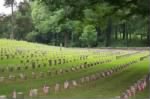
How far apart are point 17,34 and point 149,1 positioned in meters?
70.2

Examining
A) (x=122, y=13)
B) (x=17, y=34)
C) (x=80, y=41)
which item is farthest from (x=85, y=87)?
(x=17, y=34)

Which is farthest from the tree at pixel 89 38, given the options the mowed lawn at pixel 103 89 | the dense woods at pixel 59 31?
the mowed lawn at pixel 103 89

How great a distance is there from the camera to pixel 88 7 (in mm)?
20266

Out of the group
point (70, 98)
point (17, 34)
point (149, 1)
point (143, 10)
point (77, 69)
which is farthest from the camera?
point (17, 34)

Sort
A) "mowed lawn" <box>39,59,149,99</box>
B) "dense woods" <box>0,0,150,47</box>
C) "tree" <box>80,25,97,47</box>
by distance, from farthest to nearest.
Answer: "tree" <box>80,25,97,47</box> < "dense woods" <box>0,0,150,47</box> < "mowed lawn" <box>39,59,149,99</box>

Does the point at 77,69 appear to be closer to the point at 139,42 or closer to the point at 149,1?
the point at 149,1

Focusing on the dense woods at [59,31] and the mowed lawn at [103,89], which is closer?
the mowed lawn at [103,89]

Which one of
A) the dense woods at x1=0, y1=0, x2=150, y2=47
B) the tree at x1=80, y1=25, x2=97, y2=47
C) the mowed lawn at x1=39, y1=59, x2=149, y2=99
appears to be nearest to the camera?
the mowed lawn at x1=39, y1=59, x2=149, y2=99

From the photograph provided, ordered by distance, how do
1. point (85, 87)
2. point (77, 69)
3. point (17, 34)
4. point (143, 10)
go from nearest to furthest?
point (85, 87)
point (143, 10)
point (77, 69)
point (17, 34)

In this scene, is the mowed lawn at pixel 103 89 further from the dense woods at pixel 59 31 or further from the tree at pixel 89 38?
the tree at pixel 89 38

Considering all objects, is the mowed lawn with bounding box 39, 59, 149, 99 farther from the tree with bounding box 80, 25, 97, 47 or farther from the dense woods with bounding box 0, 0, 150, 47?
the tree with bounding box 80, 25, 97, 47

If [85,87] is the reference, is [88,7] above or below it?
above

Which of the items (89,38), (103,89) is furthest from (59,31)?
(103,89)

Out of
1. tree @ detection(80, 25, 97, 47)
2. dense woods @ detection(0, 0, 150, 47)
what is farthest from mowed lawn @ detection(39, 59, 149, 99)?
tree @ detection(80, 25, 97, 47)
